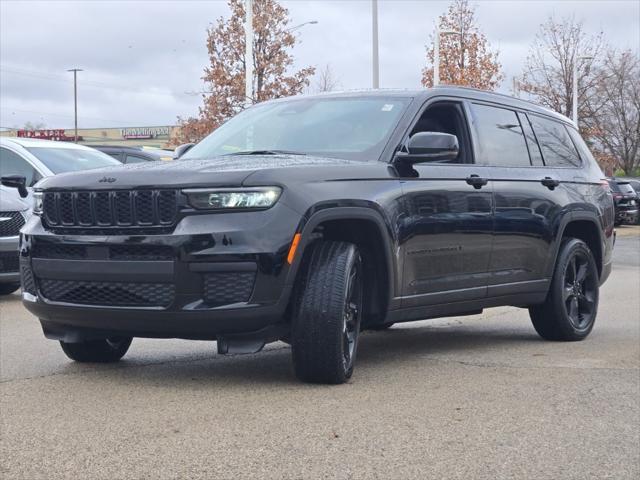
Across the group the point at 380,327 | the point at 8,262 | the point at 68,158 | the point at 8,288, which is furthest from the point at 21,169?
the point at 380,327

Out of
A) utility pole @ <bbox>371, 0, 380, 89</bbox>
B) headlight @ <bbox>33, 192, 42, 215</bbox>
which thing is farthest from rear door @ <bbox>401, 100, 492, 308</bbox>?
utility pole @ <bbox>371, 0, 380, 89</bbox>

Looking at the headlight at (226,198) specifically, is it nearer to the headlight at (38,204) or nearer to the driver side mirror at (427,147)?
the headlight at (38,204)

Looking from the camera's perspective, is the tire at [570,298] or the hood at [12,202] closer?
the tire at [570,298]

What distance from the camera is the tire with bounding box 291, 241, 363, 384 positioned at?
552cm

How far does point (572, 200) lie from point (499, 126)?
973 mm

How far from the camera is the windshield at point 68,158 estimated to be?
12.6m

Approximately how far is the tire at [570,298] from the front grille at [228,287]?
132 inches

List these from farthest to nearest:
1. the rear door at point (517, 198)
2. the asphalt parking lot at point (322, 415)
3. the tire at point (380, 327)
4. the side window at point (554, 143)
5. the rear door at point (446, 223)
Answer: the side window at point (554, 143), the rear door at point (517, 198), the tire at point (380, 327), the rear door at point (446, 223), the asphalt parking lot at point (322, 415)

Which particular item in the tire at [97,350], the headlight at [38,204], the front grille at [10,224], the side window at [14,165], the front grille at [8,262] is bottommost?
the tire at [97,350]

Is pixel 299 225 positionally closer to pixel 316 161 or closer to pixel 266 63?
pixel 316 161

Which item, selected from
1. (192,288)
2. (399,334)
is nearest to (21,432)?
(192,288)

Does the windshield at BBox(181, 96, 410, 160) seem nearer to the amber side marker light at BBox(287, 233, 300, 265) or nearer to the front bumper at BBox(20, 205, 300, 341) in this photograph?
the amber side marker light at BBox(287, 233, 300, 265)

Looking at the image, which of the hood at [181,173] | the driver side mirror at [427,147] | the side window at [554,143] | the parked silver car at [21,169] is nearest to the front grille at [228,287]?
the hood at [181,173]

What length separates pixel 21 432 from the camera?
4652mm
